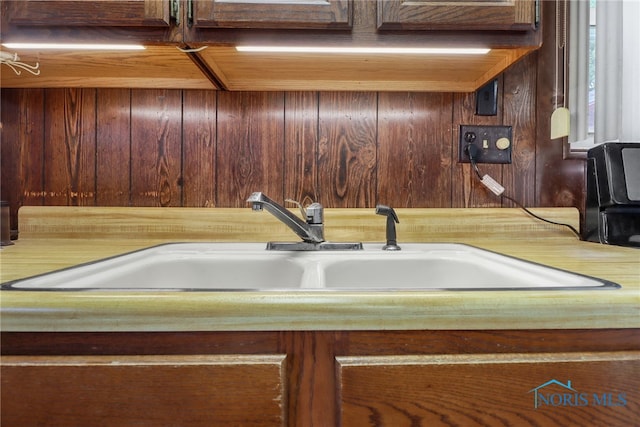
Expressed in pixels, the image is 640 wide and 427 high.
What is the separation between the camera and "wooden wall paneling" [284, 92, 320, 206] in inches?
43.6

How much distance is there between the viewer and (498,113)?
1120 millimetres

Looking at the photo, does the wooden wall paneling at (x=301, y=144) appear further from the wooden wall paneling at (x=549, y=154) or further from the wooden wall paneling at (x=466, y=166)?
the wooden wall paneling at (x=549, y=154)

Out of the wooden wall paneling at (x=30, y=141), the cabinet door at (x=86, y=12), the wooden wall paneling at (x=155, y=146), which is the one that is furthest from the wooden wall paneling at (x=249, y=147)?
the wooden wall paneling at (x=30, y=141)

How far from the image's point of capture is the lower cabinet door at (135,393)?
0.44 m

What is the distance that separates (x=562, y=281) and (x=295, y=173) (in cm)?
74

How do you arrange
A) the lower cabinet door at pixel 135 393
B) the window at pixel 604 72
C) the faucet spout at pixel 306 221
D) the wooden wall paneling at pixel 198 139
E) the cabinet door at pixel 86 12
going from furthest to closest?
1. the wooden wall paneling at pixel 198 139
2. the window at pixel 604 72
3. the faucet spout at pixel 306 221
4. the cabinet door at pixel 86 12
5. the lower cabinet door at pixel 135 393

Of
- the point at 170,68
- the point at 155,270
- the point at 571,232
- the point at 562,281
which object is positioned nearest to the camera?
the point at 562,281

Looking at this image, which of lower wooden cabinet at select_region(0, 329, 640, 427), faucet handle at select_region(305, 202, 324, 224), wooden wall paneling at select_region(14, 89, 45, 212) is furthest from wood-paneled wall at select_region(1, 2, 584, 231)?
lower wooden cabinet at select_region(0, 329, 640, 427)

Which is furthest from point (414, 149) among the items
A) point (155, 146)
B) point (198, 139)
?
point (155, 146)

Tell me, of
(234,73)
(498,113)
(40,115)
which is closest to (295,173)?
(234,73)

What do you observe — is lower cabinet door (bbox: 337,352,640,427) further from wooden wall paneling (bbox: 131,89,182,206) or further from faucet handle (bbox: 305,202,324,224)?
wooden wall paneling (bbox: 131,89,182,206)

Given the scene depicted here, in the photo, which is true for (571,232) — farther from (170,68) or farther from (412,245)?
(170,68)

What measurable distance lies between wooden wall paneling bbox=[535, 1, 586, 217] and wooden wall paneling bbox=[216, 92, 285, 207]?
0.79 meters

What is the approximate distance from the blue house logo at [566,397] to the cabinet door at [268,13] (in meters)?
0.73
